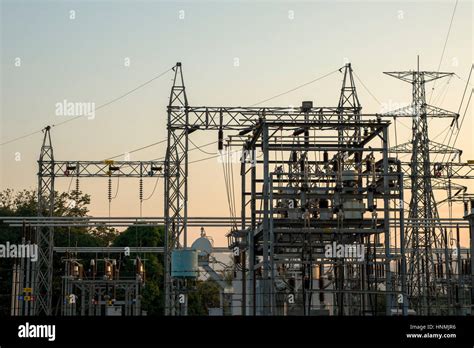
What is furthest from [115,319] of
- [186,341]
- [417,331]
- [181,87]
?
[181,87]

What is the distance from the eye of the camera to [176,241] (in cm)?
4388

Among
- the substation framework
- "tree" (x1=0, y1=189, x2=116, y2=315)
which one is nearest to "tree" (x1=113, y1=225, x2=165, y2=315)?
"tree" (x1=0, y1=189, x2=116, y2=315)

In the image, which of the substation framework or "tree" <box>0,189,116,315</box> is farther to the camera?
"tree" <box>0,189,116,315</box>

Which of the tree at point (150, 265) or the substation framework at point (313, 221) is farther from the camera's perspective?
the tree at point (150, 265)

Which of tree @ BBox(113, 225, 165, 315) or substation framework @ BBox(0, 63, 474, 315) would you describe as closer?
substation framework @ BBox(0, 63, 474, 315)

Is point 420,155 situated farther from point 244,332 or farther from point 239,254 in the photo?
point 244,332

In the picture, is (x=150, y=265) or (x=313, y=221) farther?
(x=150, y=265)

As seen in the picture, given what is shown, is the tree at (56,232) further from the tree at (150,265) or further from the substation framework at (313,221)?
the substation framework at (313,221)

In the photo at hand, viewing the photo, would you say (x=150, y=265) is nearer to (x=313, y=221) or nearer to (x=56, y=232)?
(x=56, y=232)

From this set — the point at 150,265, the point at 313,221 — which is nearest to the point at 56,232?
the point at 150,265

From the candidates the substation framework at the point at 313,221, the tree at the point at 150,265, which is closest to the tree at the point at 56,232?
the tree at the point at 150,265

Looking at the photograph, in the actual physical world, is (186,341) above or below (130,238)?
below

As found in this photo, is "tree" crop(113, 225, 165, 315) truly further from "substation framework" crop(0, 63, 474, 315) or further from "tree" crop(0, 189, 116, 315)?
"substation framework" crop(0, 63, 474, 315)

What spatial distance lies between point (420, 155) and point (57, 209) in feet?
130
